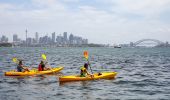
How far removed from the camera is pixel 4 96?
22719 mm

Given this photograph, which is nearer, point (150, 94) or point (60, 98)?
point (60, 98)

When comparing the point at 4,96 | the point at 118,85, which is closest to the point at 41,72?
the point at 118,85

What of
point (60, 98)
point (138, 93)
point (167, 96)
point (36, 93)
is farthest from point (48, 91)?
point (167, 96)

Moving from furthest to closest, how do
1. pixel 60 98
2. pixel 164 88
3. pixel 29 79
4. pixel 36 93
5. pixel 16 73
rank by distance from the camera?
pixel 16 73
pixel 29 79
pixel 164 88
pixel 36 93
pixel 60 98

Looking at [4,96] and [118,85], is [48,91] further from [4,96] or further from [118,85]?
[118,85]

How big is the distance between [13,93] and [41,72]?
1156cm

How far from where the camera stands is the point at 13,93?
954 inches

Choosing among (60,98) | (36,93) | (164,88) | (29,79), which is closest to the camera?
(60,98)

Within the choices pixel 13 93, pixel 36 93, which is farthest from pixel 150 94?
pixel 13 93

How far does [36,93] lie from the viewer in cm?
2403

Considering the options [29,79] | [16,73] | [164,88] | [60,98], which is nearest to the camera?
[60,98]

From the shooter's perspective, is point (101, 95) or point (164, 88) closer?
point (101, 95)

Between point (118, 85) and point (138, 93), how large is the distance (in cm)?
441

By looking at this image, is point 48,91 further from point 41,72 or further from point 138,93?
point 41,72
